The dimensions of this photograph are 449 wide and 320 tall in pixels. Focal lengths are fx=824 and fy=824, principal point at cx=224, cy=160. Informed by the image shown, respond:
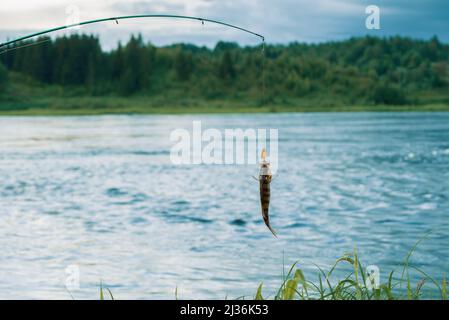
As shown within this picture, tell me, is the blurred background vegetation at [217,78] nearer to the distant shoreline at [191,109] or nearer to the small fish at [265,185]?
the distant shoreline at [191,109]

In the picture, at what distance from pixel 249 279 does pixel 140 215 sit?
10.9 meters

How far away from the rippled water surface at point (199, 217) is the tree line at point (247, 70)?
42.3 metres

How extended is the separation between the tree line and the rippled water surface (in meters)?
42.3

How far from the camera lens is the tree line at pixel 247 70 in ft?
301

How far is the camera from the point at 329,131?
67125 mm

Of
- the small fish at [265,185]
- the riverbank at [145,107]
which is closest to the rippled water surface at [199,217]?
the small fish at [265,185]

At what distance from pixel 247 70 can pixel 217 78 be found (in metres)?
6.76

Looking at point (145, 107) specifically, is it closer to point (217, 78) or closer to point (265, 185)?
point (217, 78)

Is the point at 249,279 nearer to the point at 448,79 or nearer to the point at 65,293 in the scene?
the point at 65,293

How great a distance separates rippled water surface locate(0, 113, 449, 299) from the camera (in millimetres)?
14288

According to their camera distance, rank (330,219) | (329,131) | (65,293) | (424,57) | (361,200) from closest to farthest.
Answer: (65,293), (330,219), (361,200), (329,131), (424,57)

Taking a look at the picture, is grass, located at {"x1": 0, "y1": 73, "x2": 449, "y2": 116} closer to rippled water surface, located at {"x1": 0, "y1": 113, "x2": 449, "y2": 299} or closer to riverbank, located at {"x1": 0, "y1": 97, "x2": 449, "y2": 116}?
riverbank, located at {"x1": 0, "y1": 97, "x2": 449, "y2": 116}

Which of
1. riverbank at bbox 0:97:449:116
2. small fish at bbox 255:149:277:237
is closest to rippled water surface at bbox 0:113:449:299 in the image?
small fish at bbox 255:149:277:237
